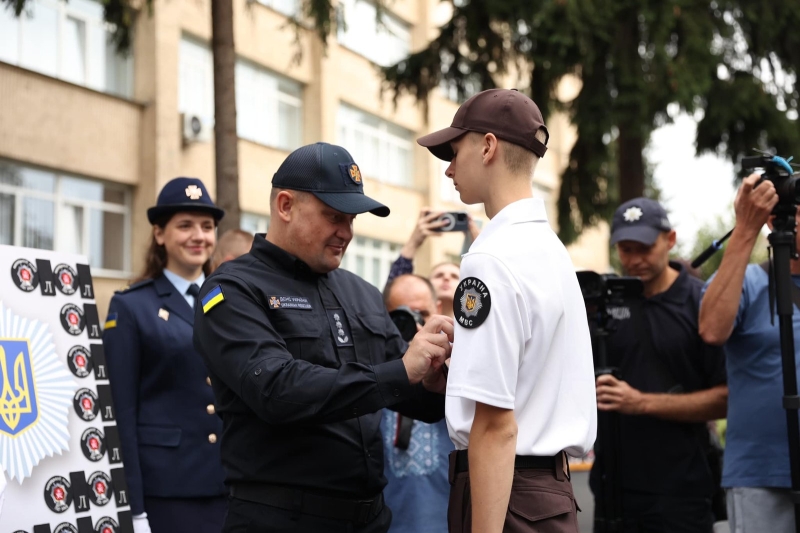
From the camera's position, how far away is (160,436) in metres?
4.08

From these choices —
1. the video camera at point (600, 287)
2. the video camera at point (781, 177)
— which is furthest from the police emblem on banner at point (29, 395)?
the video camera at point (781, 177)

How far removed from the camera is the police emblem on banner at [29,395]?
364 centimetres

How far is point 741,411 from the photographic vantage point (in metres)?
4.11

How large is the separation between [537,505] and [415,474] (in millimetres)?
1884

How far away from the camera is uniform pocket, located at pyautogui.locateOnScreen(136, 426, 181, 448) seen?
4070 mm

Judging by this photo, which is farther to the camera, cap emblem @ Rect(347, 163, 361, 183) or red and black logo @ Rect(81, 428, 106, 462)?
red and black logo @ Rect(81, 428, 106, 462)

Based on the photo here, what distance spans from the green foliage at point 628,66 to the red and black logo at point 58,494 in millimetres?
8269

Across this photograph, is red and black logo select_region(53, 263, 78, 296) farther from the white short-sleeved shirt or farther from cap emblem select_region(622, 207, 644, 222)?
cap emblem select_region(622, 207, 644, 222)

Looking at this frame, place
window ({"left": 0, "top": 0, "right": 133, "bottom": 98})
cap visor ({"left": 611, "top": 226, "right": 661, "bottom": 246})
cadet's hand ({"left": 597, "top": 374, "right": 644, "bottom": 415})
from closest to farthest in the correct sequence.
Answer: cadet's hand ({"left": 597, "top": 374, "right": 644, "bottom": 415})
cap visor ({"left": 611, "top": 226, "right": 661, "bottom": 246})
window ({"left": 0, "top": 0, "right": 133, "bottom": 98})

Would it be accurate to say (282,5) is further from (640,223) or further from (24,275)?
(24,275)

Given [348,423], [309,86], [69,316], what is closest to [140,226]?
[309,86]

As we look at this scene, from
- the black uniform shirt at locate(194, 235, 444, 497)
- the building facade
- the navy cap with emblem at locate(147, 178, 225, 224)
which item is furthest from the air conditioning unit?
the black uniform shirt at locate(194, 235, 444, 497)

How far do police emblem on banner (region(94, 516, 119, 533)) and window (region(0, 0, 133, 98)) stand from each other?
437 inches

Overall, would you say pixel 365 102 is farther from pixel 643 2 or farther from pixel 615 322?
pixel 615 322
